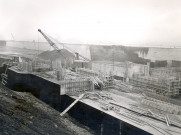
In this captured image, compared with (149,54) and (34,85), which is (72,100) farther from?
(149,54)

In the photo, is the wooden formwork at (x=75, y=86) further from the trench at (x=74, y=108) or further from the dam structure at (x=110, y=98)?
A: the trench at (x=74, y=108)

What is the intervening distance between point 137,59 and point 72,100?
977 inches

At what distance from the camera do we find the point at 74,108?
16078 mm

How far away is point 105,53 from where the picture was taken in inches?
1729

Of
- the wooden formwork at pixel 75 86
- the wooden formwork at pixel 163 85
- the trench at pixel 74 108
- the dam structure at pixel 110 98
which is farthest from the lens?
the wooden formwork at pixel 163 85

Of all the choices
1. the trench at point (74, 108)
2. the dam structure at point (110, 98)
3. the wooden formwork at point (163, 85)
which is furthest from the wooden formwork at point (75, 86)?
the wooden formwork at point (163, 85)

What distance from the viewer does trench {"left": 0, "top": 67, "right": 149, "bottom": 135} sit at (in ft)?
40.3

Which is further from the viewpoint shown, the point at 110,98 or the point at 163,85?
the point at 163,85

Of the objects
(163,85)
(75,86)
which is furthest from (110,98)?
(163,85)

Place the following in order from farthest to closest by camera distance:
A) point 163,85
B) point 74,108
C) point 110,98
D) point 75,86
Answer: point 163,85 < point 75,86 < point 110,98 < point 74,108

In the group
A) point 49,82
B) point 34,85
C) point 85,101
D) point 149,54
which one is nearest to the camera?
point 85,101

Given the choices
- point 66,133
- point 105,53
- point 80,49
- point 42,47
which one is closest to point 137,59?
point 105,53

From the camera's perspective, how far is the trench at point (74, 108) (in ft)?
40.3

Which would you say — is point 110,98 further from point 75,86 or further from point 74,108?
point 75,86
